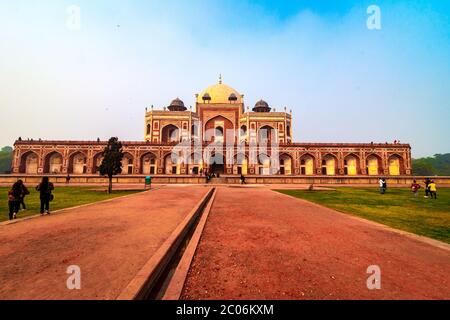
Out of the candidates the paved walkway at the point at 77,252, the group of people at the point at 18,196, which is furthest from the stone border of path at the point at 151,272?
the group of people at the point at 18,196

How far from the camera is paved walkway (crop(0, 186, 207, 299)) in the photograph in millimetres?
2584

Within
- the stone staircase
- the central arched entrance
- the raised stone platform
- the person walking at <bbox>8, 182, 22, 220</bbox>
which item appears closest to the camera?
the person walking at <bbox>8, 182, 22, 220</bbox>

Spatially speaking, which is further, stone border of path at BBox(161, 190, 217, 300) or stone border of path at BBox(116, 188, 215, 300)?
stone border of path at BBox(161, 190, 217, 300)

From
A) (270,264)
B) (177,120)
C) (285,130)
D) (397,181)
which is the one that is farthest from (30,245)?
(285,130)

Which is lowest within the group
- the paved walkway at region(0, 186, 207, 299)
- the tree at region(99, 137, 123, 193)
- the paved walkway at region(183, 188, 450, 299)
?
the paved walkway at region(183, 188, 450, 299)

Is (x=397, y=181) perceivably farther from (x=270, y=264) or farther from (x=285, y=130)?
(x=270, y=264)

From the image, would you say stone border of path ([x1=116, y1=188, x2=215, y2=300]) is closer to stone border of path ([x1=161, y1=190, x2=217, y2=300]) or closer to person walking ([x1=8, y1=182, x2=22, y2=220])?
stone border of path ([x1=161, y1=190, x2=217, y2=300])

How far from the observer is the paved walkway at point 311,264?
2707 millimetres

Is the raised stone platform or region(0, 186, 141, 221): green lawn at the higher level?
the raised stone platform

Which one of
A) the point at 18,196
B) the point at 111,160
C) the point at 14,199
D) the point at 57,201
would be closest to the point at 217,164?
the point at 111,160

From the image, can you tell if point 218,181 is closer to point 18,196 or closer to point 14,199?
point 18,196

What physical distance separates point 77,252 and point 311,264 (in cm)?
406

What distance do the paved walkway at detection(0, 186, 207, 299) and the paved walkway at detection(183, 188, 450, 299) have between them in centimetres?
100

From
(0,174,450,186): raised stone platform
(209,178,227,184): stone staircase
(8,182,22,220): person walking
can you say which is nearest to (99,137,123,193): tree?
(0,174,450,186): raised stone platform
